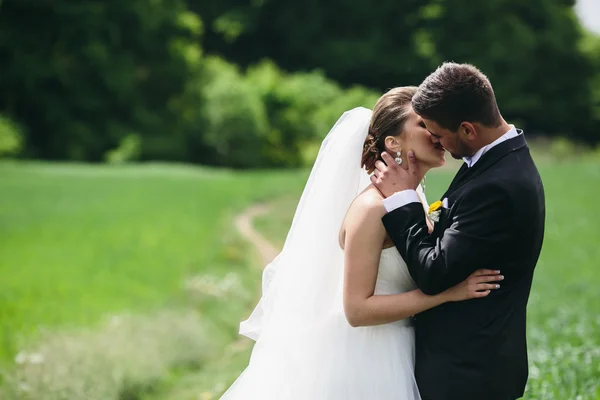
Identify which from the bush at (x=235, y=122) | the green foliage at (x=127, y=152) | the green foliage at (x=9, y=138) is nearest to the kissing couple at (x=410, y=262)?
the bush at (x=235, y=122)

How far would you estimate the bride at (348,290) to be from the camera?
3.21 meters

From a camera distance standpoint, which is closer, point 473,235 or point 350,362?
point 473,235

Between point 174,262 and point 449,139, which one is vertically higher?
point 174,262

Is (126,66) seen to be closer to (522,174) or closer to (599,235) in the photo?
(599,235)

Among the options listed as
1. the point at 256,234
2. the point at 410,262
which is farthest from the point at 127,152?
the point at 410,262

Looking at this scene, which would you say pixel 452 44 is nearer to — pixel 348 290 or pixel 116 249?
pixel 116 249

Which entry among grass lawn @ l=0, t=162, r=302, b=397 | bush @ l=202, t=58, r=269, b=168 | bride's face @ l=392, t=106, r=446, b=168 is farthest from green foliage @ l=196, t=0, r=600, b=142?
bride's face @ l=392, t=106, r=446, b=168

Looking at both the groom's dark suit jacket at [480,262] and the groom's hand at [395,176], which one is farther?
the groom's hand at [395,176]

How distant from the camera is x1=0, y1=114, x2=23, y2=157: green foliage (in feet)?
102

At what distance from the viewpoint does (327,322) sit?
353 centimetres

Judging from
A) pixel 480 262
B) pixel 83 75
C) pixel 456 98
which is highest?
pixel 83 75

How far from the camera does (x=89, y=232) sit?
15.9 meters

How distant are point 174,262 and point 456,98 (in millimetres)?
11183

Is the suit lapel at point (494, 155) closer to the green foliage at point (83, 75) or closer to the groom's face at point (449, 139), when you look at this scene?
the groom's face at point (449, 139)
